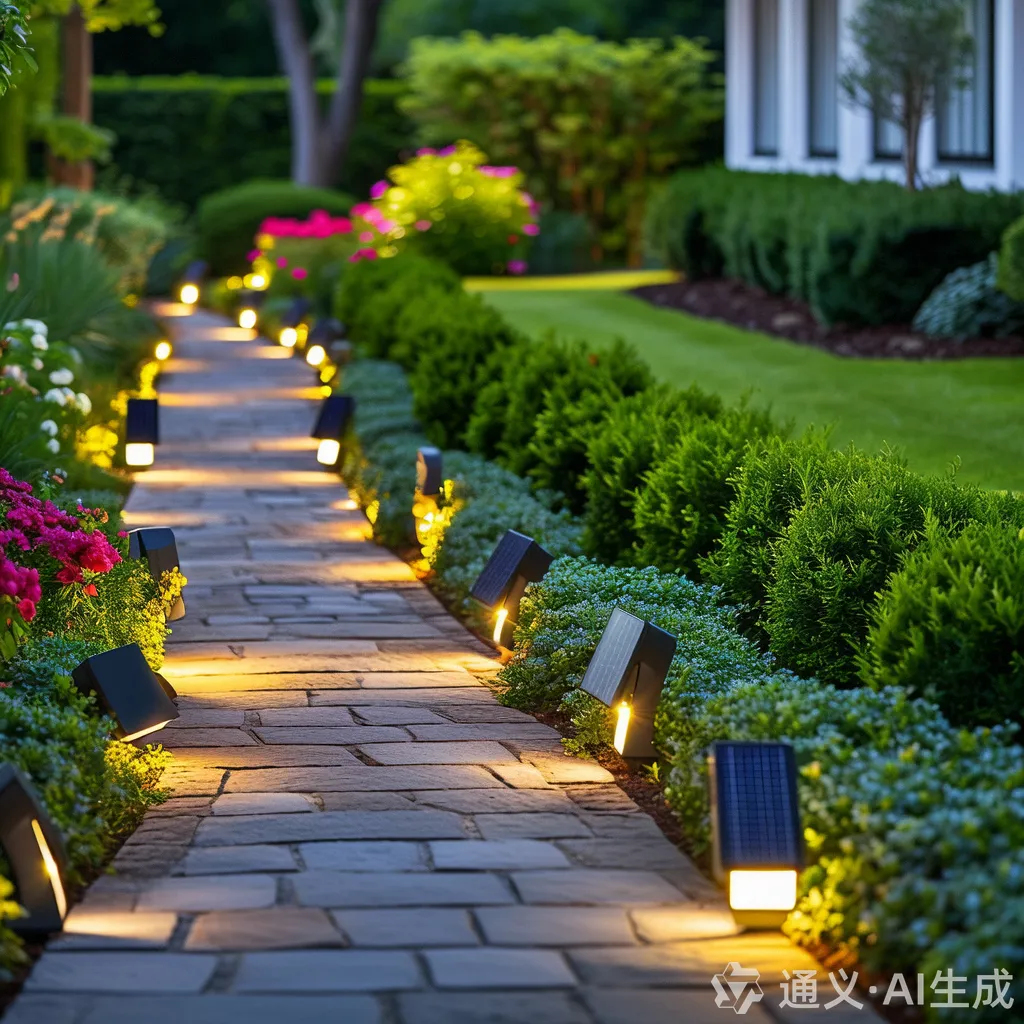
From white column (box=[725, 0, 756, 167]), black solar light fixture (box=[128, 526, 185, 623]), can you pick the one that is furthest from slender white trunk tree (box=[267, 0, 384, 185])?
black solar light fixture (box=[128, 526, 185, 623])

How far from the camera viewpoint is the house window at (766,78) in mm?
23328

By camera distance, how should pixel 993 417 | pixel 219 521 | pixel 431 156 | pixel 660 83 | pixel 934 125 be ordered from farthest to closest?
pixel 660 83
pixel 431 156
pixel 934 125
pixel 993 417
pixel 219 521

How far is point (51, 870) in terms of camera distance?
4441 millimetres

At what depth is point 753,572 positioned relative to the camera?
22.1 ft

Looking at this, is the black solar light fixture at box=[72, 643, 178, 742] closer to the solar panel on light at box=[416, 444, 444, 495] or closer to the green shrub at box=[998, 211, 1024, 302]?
the solar panel on light at box=[416, 444, 444, 495]

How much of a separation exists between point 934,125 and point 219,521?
1014 cm

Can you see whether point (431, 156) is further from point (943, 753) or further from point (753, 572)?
point (943, 753)

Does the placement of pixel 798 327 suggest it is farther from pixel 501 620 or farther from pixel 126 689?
pixel 126 689

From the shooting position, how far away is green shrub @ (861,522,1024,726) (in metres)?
4.96

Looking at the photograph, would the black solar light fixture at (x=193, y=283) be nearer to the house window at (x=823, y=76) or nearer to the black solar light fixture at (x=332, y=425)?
the house window at (x=823, y=76)

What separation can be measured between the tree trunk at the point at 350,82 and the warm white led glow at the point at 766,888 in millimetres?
24990

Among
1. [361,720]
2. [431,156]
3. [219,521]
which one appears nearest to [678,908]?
[361,720]

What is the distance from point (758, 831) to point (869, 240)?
11357mm

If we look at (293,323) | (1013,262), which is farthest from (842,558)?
(293,323)
